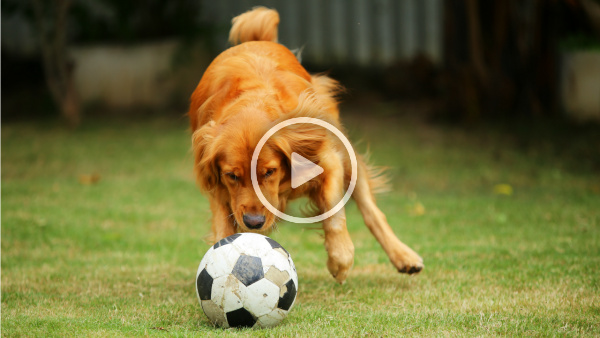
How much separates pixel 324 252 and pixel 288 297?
208cm

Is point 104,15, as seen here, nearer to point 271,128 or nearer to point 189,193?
point 189,193

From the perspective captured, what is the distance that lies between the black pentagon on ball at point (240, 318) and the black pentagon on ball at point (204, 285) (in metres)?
0.15

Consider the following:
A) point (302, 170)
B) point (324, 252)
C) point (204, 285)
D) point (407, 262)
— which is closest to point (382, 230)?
point (407, 262)

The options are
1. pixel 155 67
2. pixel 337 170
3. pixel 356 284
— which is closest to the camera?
pixel 337 170

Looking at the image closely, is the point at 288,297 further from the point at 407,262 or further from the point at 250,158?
the point at 407,262

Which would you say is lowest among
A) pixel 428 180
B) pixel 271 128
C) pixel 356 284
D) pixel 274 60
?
pixel 428 180

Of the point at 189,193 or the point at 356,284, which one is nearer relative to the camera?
the point at 356,284

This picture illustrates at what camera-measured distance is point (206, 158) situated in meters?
3.38

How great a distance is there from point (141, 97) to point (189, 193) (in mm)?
5784

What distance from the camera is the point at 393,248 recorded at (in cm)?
396

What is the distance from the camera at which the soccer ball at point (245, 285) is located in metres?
2.85

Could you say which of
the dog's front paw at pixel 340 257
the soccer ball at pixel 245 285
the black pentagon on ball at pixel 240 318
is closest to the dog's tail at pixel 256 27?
the dog's front paw at pixel 340 257

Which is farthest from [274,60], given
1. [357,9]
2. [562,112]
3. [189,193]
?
[357,9]

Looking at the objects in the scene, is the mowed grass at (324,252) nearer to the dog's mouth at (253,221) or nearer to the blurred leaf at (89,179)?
the blurred leaf at (89,179)
